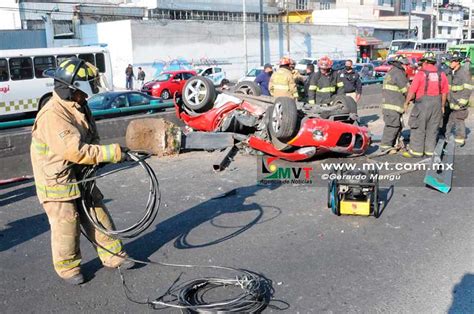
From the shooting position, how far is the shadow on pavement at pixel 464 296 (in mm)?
3480

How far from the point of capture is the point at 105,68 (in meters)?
21.1

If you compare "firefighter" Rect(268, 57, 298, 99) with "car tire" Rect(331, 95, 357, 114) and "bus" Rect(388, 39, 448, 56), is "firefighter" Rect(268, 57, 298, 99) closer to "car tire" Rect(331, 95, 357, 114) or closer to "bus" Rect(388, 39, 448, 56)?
"car tire" Rect(331, 95, 357, 114)

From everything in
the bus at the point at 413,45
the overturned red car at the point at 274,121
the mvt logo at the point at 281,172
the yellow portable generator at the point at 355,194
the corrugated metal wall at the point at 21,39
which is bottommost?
the mvt logo at the point at 281,172

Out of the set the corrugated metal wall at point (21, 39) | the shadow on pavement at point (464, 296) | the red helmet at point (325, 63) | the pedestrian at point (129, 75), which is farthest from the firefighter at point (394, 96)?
the corrugated metal wall at point (21, 39)

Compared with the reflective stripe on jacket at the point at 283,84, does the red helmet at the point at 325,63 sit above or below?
above

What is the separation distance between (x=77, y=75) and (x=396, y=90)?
592 cm

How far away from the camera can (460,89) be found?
899cm

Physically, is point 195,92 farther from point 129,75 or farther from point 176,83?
point 129,75

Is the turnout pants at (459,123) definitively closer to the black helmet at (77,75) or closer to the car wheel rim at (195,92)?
the car wheel rim at (195,92)

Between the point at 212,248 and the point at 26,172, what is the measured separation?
13.9 ft

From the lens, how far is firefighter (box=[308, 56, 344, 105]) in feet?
32.4

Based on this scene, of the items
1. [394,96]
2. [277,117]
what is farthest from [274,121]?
[394,96]

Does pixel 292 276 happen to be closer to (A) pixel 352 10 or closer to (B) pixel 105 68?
(B) pixel 105 68

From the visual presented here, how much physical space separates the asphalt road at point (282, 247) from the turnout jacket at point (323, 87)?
3.37 meters
